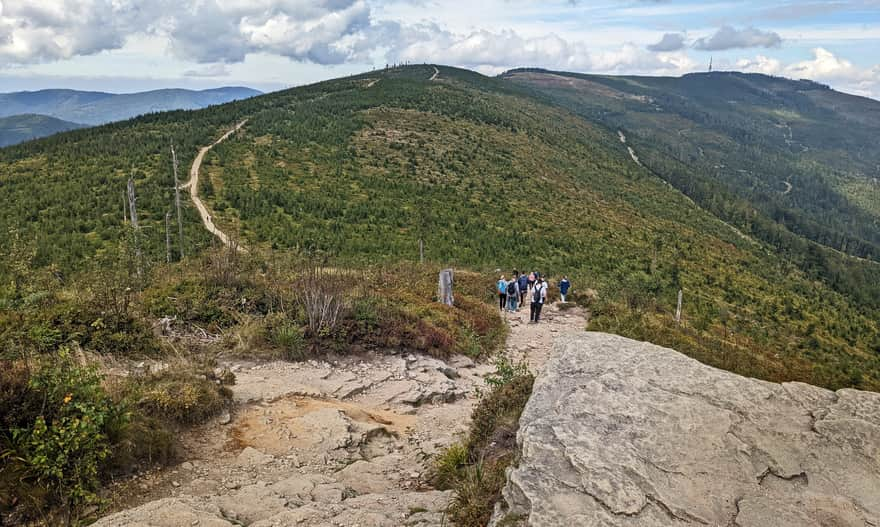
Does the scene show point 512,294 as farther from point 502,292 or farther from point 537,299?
point 537,299

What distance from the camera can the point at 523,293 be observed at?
59.0 ft

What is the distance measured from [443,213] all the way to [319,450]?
33854 mm

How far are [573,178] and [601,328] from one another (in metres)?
51.2

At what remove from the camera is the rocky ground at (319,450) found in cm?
457

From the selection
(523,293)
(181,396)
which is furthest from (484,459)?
(523,293)

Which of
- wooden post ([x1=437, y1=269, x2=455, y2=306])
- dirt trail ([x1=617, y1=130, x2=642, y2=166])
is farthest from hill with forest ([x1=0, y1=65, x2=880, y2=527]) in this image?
dirt trail ([x1=617, y1=130, x2=642, y2=166])

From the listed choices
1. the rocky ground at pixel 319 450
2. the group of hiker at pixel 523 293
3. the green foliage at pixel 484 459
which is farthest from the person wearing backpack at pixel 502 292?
the green foliage at pixel 484 459

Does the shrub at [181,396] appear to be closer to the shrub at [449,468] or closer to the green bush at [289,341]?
the green bush at [289,341]

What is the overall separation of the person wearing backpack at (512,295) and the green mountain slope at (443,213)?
81.2 inches

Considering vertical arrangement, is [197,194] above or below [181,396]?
above

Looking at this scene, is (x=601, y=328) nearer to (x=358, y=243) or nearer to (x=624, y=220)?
(x=358, y=243)

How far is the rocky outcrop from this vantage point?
3473mm

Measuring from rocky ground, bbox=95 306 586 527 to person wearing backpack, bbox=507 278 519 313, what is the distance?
6.64 meters

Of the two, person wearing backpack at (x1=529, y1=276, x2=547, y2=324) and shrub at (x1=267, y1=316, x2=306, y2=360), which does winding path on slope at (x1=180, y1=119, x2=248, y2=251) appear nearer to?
person wearing backpack at (x1=529, y1=276, x2=547, y2=324)
